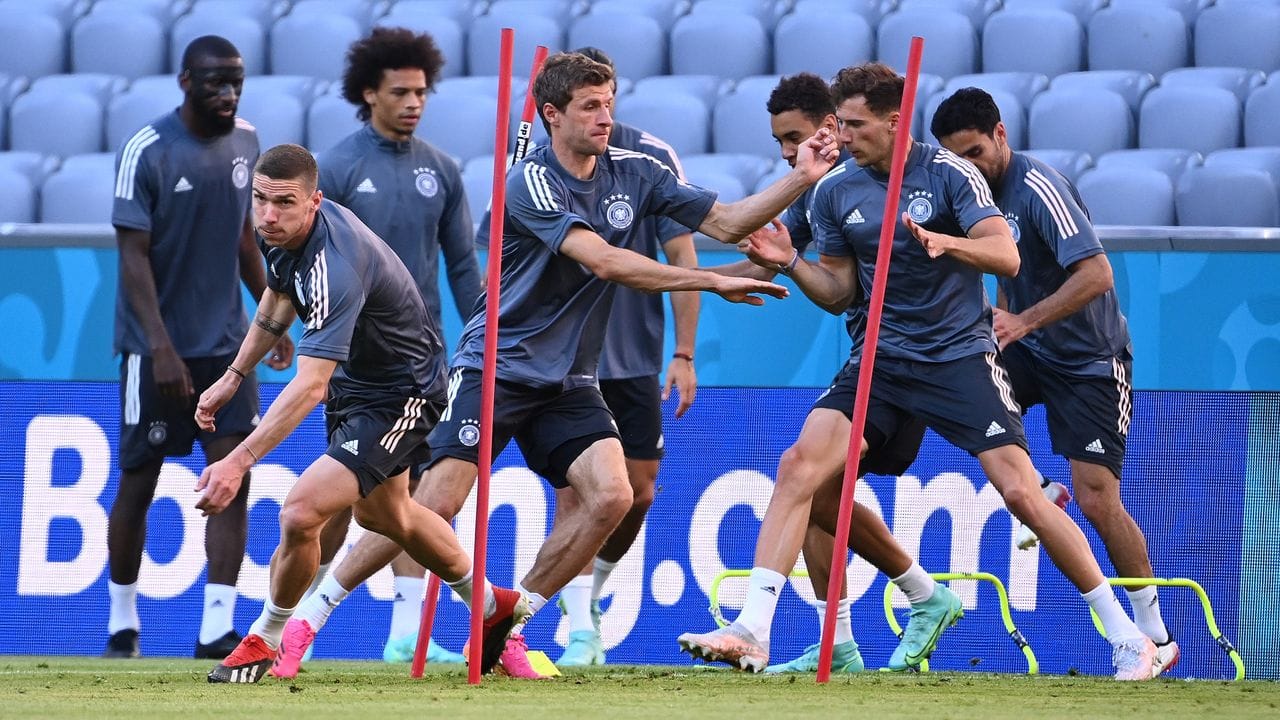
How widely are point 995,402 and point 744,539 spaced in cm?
185

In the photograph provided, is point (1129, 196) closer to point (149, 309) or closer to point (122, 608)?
point (149, 309)

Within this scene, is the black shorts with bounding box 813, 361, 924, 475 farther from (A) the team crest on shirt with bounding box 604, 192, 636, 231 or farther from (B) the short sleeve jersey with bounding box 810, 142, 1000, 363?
(A) the team crest on shirt with bounding box 604, 192, 636, 231

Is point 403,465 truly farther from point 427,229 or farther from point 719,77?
point 719,77

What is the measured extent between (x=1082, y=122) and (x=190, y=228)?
5.43m

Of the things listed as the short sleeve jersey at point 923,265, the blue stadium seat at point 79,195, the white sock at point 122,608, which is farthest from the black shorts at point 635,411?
the blue stadium seat at point 79,195

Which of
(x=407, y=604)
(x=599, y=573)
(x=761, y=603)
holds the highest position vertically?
(x=761, y=603)

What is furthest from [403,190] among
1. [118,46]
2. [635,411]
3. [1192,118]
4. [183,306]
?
[118,46]

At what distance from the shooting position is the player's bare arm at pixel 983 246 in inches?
233

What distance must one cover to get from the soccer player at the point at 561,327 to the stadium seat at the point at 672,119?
199 inches

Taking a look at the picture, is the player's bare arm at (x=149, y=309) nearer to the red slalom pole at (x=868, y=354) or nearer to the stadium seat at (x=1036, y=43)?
the red slalom pole at (x=868, y=354)

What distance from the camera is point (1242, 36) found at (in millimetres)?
11125

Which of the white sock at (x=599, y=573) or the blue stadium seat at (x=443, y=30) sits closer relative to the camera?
the white sock at (x=599, y=573)

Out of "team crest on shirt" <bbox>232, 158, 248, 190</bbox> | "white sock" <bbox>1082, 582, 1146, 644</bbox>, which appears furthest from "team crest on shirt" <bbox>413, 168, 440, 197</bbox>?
"white sock" <bbox>1082, 582, 1146, 644</bbox>

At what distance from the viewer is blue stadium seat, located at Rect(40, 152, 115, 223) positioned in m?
11.0
